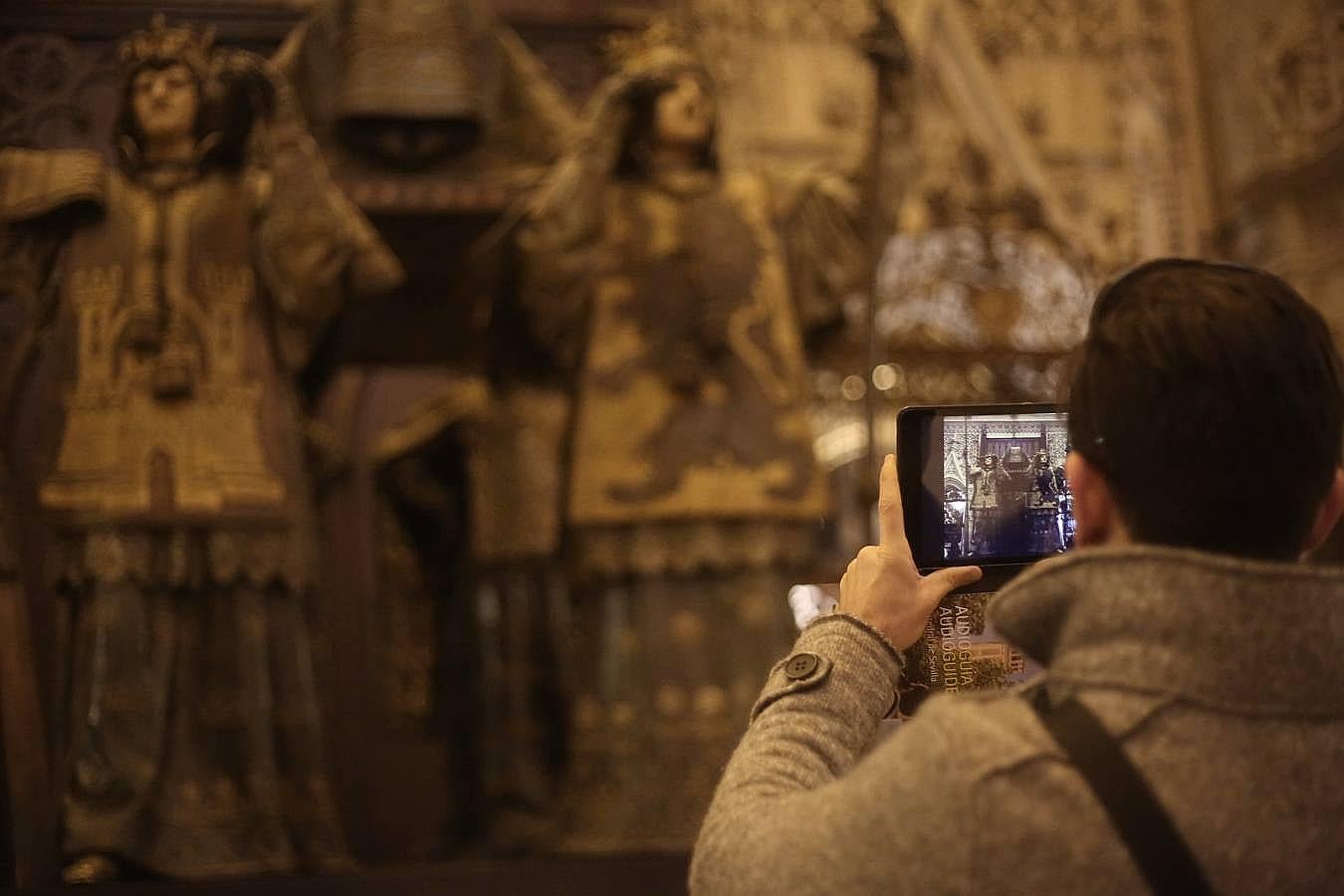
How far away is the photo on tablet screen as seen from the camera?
99 centimetres

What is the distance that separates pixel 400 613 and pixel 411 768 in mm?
543

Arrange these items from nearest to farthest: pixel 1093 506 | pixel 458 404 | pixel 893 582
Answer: pixel 1093 506 < pixel 893 582 < pixel 458 404

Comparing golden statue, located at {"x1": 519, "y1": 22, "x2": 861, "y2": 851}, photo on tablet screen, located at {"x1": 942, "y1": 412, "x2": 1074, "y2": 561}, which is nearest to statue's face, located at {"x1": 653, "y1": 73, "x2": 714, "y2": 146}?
golden statue, located at {"x1": 519, "y1": 22, "x2": 861, "y2": 851}

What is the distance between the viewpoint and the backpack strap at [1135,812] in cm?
67

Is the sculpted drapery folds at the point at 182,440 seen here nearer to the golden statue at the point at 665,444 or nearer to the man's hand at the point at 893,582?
the golden statue at the point at 665,444

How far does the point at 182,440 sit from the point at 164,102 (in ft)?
2.34

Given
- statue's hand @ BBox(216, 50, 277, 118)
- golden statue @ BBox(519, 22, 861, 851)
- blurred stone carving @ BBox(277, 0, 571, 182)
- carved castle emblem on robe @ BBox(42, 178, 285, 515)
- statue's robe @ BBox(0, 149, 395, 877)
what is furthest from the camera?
blurred stone carving @ BBox(277, 0, 571, 182)

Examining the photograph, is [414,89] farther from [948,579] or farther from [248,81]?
[948,579]

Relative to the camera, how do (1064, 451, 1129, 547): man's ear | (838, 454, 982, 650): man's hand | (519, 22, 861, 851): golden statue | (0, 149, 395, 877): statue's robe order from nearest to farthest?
(1064, 451, 1129, 547): man's ear
(838, 454, 982, 650): man's hand
(0, 149, 395, 877): statue's robe
(519, 22, 861, 851): golden statue

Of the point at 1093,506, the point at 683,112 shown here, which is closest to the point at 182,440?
the point at 683,112

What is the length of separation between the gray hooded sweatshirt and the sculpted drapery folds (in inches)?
74.2

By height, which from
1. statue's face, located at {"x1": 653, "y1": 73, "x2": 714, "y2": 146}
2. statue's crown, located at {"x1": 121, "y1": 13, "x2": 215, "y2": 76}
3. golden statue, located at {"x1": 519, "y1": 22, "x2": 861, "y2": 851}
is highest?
statue's crown, located at {"x1": 121, "y1": 13, "x2": 215, "y2": 76}

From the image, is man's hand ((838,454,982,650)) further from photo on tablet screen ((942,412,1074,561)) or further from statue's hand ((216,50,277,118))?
statue's hand ((216,50,277,118))

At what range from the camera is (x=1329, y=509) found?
819 mm
